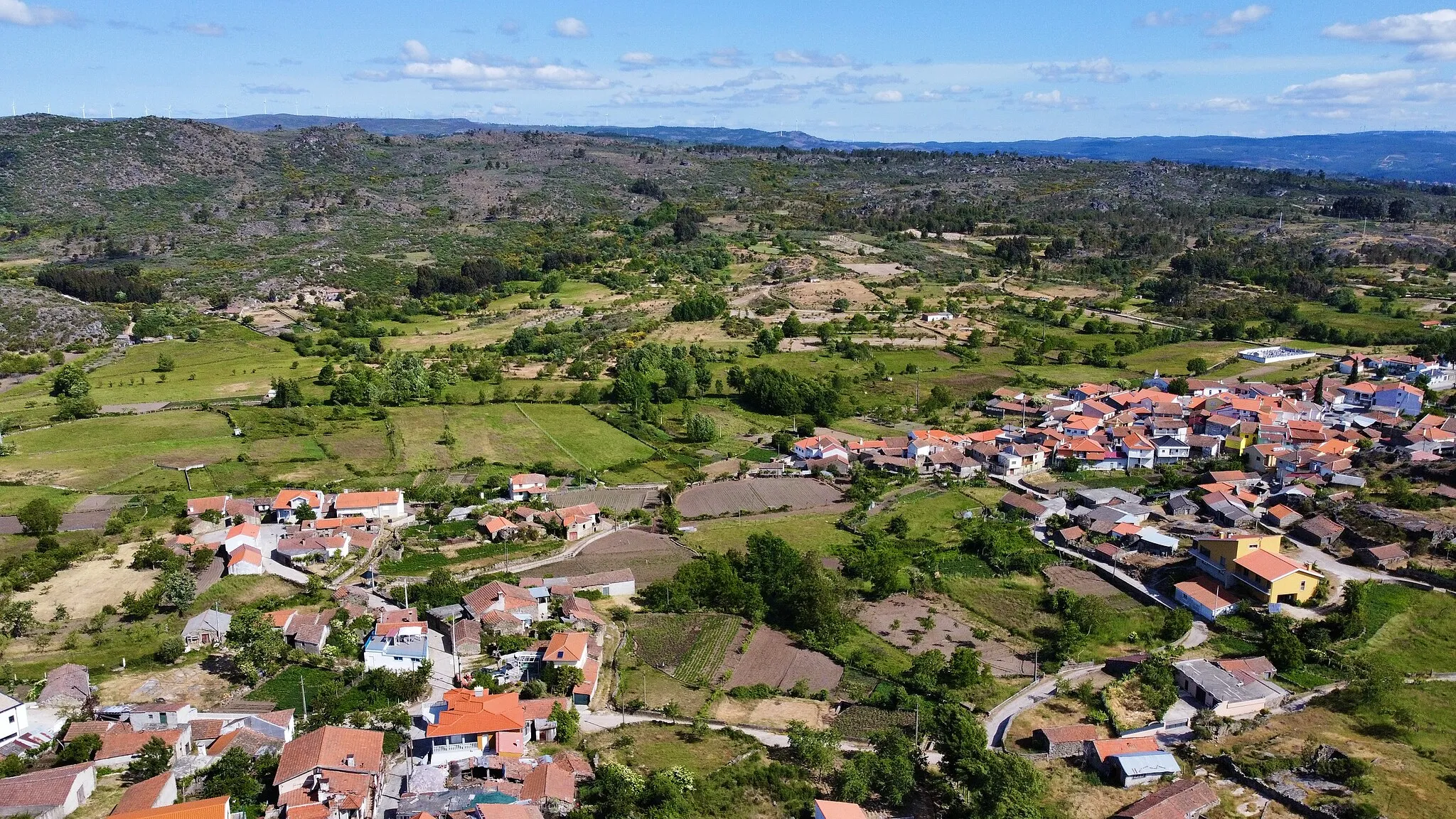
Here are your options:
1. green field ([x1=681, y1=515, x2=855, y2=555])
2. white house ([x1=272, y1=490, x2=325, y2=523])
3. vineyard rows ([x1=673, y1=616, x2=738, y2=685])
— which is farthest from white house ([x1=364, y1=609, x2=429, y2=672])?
white house ([x1=272, y1=490, x2=325, y2=523])

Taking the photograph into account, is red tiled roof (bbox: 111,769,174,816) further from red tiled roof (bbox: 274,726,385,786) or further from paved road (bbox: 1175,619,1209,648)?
paved road (bbox: 1175,619,1209,648)

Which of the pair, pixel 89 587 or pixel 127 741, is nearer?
pixel 127 741

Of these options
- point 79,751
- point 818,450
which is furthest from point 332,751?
point 818,450

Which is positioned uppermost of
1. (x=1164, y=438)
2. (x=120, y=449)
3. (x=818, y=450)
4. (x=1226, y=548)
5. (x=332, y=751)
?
(x=1226, y=548)

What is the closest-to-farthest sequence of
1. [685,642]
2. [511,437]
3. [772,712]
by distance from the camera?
[772,712], [685,642], [511,437]

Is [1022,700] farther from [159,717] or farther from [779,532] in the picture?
[159,717]
